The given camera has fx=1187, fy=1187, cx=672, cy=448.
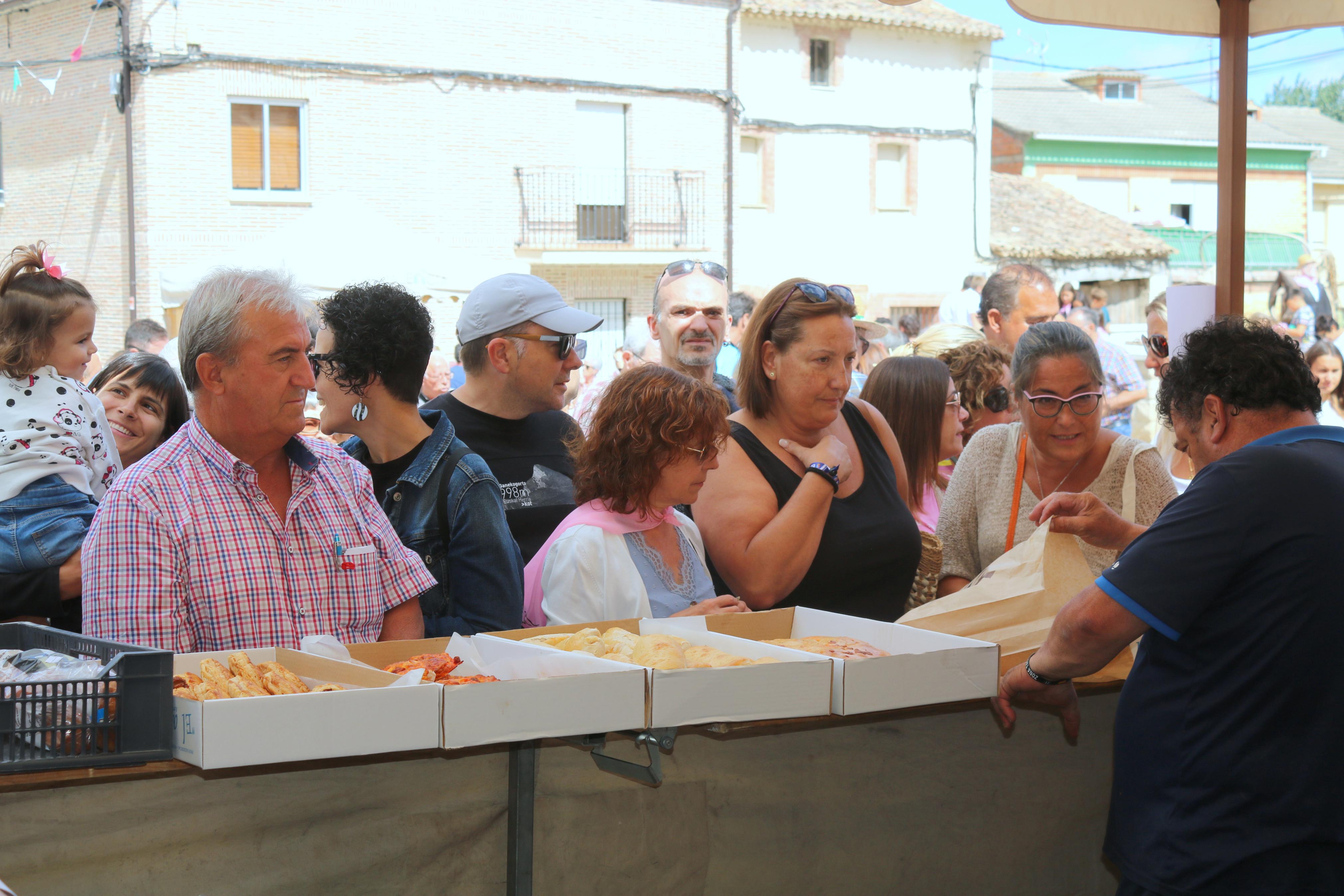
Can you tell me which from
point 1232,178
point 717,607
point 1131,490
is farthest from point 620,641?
point 1232,178

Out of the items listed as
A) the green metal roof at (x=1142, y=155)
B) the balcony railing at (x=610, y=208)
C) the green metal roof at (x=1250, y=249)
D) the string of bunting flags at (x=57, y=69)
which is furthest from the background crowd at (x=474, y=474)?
the green metal roof at (x=1142, y=155)

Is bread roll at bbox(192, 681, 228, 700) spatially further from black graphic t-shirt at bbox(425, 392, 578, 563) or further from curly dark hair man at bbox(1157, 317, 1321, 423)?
curly dark hair man at bbox(1157, 317, 1321, 423)

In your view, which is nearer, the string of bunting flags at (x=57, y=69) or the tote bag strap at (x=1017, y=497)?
the tote bag strap at (x=1017, y=497)

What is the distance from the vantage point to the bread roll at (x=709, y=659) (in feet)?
6.92

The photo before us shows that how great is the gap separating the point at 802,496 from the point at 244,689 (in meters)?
1.47

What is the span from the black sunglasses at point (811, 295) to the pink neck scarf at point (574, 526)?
676 millimetres

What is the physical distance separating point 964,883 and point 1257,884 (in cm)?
59

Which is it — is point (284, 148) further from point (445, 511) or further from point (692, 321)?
point (445, 511)

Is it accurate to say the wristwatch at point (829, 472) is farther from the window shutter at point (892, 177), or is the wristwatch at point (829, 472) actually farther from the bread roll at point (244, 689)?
the window shutter at point (892, 177)

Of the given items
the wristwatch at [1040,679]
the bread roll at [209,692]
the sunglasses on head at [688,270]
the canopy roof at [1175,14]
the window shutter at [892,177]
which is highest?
the window shutter at [892,177]

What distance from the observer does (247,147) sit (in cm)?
1661

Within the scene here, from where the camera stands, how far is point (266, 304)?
233 centimetres

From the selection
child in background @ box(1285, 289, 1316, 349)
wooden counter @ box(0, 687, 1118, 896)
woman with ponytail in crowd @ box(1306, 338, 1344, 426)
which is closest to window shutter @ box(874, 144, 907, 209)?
child in background @ box(1285, 289, 1316, 349)

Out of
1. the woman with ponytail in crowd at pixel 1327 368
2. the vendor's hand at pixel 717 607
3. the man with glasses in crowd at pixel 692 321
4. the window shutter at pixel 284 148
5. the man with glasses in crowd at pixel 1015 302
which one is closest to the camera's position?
the vendor's hand at pixel 717 607
